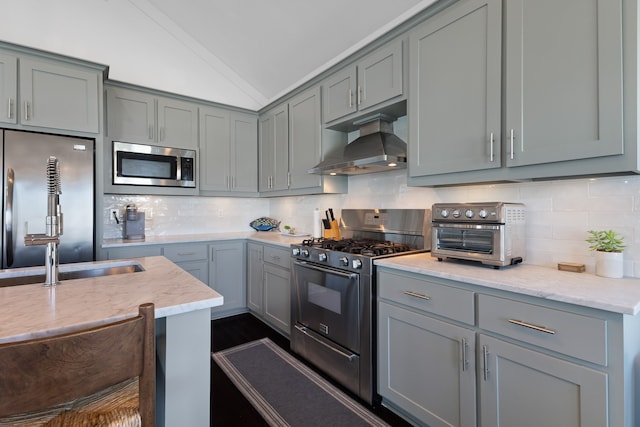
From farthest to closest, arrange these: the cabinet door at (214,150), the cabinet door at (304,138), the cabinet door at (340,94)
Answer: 1. the cabinet door at (214,150)
2. the cabinet door at (304,138)
3. the cabinet door at (340,94)

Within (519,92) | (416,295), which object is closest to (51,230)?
(416,295)

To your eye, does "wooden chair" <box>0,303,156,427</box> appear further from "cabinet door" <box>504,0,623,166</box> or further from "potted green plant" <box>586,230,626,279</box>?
"potted green plant" <box>586,230,626,279</box>

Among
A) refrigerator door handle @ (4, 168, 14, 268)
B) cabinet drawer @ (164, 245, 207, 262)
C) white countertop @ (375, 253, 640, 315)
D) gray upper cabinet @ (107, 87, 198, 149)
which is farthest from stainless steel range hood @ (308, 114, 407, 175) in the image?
refrigerator door handle @ (4, 168, 14, 268)

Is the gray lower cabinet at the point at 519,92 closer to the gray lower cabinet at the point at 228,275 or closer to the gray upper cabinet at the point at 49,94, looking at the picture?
the gray lower cabinet at the point at 228,275

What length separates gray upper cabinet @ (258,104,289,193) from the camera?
3.51 metres

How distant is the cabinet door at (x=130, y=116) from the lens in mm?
3113

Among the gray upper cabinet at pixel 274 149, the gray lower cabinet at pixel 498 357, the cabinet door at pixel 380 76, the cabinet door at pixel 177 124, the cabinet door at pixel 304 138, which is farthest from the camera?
the gray upper cabinet at pixel 274 149

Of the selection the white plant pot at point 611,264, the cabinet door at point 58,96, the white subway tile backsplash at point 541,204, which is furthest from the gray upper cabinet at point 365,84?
the cabinet door at point 58,96

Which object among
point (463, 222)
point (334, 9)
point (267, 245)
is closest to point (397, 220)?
point (463, 222)

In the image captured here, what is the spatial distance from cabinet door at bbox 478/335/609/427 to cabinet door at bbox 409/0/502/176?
974 millimetres

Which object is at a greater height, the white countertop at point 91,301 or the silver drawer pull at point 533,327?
the white countertop at point 91,301

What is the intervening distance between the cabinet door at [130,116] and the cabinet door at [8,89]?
0.74 meters

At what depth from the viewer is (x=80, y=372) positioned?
0.67m

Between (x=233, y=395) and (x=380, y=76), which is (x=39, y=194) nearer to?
(x=233, y=395)
